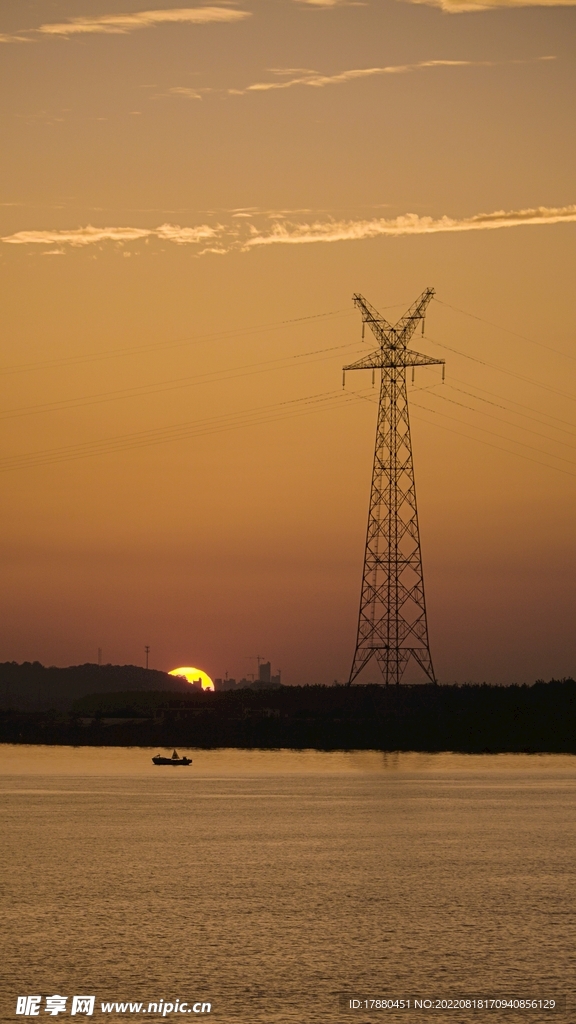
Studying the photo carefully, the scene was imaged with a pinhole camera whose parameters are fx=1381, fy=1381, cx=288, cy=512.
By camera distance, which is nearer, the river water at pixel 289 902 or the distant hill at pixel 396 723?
the river water at pixel 289 902

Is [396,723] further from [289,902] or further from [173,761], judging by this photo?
[289,902]

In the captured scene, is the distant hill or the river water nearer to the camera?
the river water

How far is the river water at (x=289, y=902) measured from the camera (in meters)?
38.0

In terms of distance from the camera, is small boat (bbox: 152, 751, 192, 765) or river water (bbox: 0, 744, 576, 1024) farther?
small boat (bbox: 152, 751, 192, 765)

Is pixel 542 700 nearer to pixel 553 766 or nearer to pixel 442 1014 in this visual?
pixel 553 766

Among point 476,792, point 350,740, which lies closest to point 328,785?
point 476,792

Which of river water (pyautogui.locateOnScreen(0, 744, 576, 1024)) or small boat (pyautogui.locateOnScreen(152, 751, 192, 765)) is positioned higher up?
small boat (pyautogui.locateOnScreen(152, 751, 192, 765))

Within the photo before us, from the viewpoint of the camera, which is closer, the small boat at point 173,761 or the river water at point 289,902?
the river water at point 289,902

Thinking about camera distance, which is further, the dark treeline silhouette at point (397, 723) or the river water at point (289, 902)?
the dark treeline silhouette at point (397, 723)

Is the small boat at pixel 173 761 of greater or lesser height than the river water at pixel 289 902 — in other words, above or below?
above

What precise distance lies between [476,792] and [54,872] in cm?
6080

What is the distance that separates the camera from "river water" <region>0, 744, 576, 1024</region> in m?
38.0

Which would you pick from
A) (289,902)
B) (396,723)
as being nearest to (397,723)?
(396,723)

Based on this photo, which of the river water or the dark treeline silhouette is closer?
the river water
